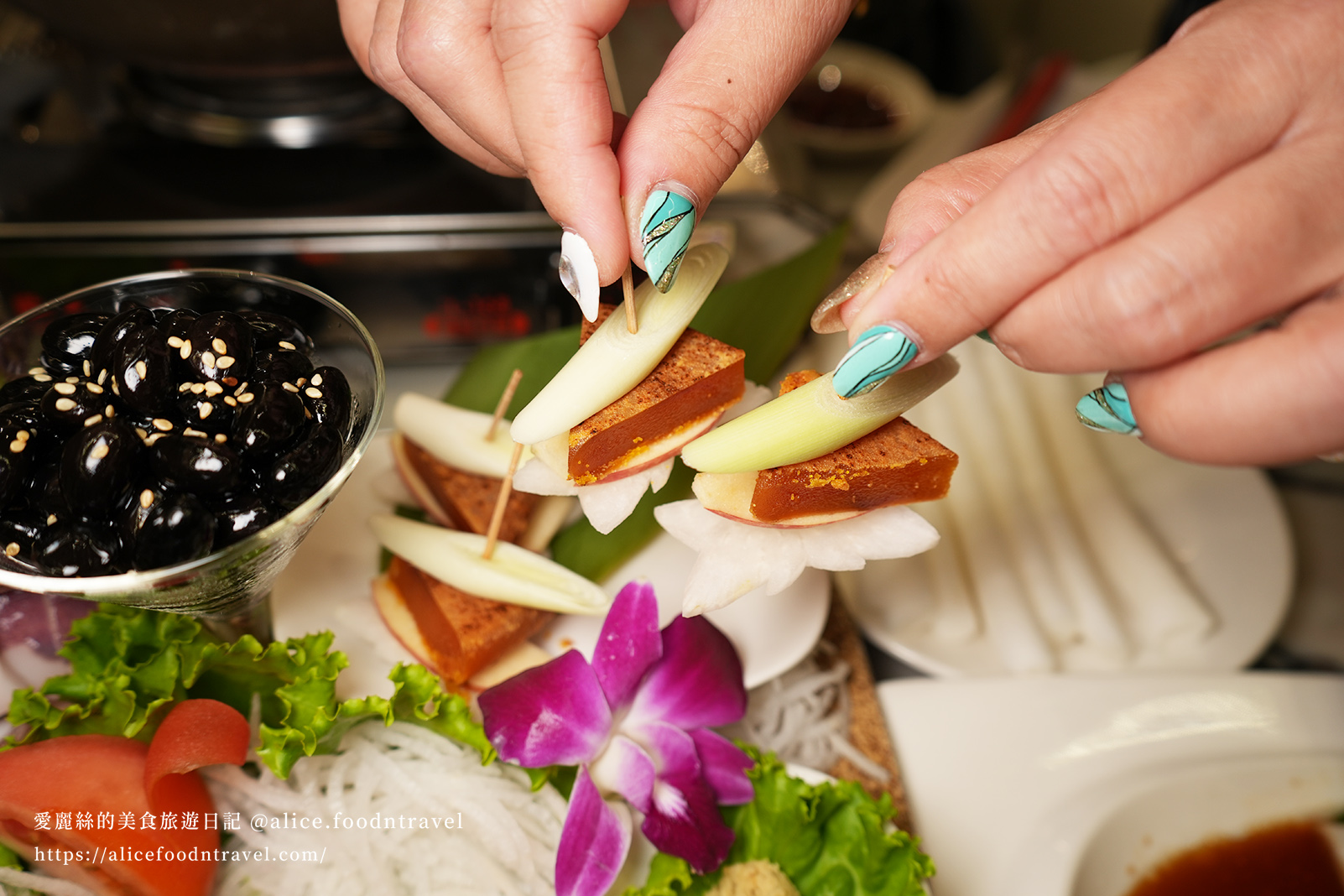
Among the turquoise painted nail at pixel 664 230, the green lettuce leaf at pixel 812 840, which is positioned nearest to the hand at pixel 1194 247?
the turquoise painted nail at pixel 664 230

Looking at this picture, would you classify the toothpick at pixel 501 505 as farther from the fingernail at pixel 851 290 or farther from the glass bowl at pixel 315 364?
the fingernail at pixel 851 290

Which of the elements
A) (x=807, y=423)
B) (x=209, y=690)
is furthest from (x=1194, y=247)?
(x=209, y=690)

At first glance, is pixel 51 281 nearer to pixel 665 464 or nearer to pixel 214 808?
pixel 214 808

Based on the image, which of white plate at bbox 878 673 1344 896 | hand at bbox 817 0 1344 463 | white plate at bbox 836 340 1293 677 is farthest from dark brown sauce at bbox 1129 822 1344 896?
hand at bbox 817 0 1344 463

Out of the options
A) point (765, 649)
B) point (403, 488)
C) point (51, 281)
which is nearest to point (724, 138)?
point (765, 649)

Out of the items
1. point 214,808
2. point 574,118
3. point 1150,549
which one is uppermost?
point 574,118

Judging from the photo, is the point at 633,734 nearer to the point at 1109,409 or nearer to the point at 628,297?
the point at 628,297
